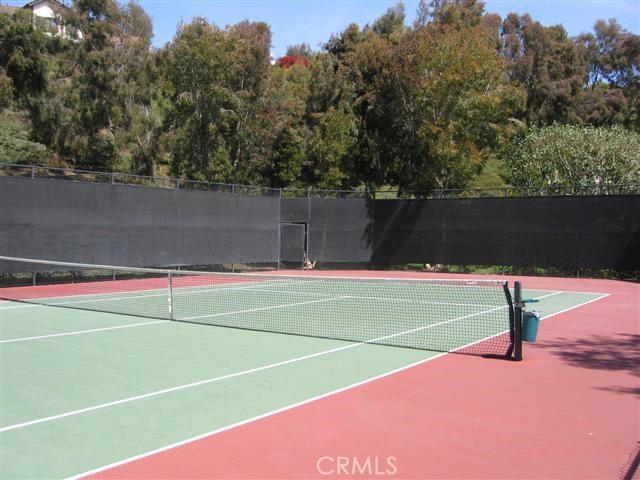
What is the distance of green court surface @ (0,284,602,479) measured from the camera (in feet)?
18.2

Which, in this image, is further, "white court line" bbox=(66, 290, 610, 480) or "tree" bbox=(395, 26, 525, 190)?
"tree" bbox=(395, 26, 525, 190)

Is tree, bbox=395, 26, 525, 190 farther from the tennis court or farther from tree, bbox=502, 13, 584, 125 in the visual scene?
tree, bbox=502, 13, 584, 125

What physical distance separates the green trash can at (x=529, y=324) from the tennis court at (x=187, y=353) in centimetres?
43

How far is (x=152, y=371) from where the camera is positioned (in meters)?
8.13

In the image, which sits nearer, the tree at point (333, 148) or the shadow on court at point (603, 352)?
the shadow on court at point (603, 352)

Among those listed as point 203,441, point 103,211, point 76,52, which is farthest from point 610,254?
point 76,52

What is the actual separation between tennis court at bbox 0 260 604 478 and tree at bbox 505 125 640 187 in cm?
1321

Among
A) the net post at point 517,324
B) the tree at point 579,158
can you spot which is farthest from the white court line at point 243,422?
the tree at point 579,158

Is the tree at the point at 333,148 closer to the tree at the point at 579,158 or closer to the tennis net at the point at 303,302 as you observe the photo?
the tree at the point at 579,158

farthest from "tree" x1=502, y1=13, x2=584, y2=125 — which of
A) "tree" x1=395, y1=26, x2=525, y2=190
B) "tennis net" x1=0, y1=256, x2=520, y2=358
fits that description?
"tennis net" x1=0, y1=256, x2=520, y2=358

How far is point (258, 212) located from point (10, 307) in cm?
1240

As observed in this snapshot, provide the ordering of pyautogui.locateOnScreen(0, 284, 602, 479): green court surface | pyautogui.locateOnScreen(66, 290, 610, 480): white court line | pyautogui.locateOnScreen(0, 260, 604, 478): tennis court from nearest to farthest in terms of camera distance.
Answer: pyautogui.locateOnScreen(66, 290, 610, 480): white court line < pyautogui.locateOnScreen(0, 284, 602, 479): green court surface < pyautogui.locateOnScreen(0, 260, 604, 478): tennis court

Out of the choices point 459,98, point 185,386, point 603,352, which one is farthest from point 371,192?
point 185,386

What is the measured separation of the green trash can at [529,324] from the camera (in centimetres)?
939
